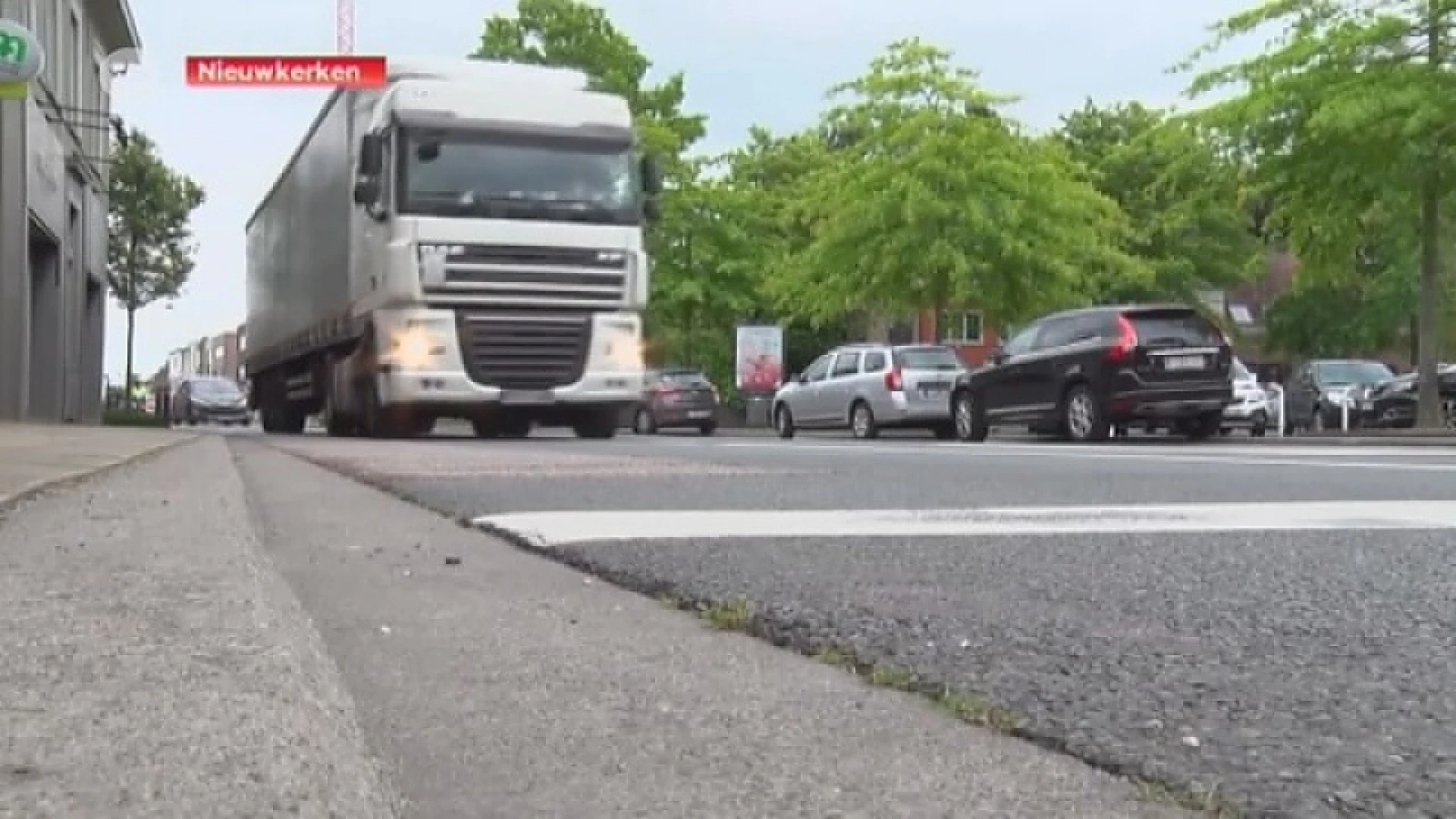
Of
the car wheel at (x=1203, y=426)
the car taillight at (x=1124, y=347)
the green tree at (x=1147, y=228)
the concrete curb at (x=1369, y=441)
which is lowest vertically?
the concrete curb at (x=1369, y=441)

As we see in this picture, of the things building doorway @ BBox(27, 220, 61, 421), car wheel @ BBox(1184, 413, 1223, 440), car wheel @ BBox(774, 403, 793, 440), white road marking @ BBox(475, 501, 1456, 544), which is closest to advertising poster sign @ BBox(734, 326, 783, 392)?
car wheel @ BBox(774, 403, 793, 440)

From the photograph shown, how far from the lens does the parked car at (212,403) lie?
46.7m

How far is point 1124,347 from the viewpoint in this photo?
19.4 m

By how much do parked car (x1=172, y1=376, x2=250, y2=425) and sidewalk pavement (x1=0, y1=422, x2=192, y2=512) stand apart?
32.8m

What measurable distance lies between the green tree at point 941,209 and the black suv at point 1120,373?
36.0 feet

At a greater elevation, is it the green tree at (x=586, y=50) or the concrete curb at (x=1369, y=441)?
the green tree at (x=586, y=50)

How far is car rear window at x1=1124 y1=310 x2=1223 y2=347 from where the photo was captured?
64.1 feet

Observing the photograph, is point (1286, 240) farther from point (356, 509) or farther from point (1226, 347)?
point (356, 509)

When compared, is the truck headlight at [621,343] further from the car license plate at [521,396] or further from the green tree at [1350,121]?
the green tree at [1350,121]

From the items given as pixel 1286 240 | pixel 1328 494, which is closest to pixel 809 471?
pixel 1328 494

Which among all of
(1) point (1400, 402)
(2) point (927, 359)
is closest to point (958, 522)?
(2) point (927, 359)

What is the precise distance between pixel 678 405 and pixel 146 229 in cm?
2290

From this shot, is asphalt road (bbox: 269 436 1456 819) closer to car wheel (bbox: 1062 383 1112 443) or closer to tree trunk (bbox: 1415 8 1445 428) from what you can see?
car wheel (bbox: 1062 383 1112 443)

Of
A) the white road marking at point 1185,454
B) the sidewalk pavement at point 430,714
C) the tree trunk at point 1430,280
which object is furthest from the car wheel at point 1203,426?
the sidewalk pavement at point 430,714
